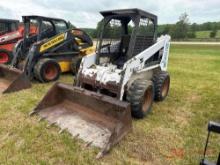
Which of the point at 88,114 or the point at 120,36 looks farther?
the point at 120,36

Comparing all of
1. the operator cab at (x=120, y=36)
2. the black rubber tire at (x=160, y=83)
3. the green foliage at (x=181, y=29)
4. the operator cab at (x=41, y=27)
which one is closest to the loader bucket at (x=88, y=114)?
the operator cab at (x=120, y=36)

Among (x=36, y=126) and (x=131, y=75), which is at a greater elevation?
(x=131, y=75)

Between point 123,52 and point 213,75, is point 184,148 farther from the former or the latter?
point 213,75

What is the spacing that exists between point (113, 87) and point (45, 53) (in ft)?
12.5

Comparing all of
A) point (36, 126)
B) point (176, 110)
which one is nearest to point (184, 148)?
point (176, 110)

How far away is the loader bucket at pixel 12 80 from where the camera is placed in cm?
598

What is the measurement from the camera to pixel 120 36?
554 cm

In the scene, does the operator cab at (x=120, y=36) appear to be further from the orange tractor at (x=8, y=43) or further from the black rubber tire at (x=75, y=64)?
the orange tractor at (x=8, y=43)

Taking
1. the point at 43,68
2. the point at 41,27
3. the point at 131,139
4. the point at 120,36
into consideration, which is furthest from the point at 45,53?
the point at 131,139

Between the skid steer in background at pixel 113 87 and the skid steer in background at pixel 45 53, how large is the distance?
222 centimetres

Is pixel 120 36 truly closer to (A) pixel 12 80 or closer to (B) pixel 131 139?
(B) pixel 131 139

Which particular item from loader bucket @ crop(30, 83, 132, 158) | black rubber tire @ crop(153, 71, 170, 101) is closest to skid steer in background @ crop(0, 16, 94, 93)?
loader bucket @ crop(30, 83, 132, 158)

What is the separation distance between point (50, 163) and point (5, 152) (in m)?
0.70

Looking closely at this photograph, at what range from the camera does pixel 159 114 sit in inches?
189
